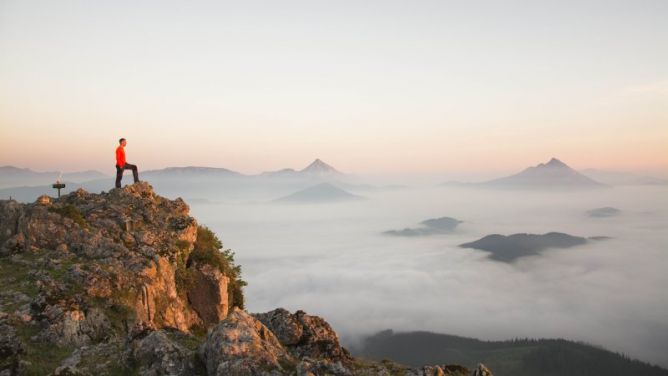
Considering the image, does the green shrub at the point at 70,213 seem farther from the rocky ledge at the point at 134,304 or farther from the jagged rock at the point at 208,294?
the jagged rock at the point at 208,294

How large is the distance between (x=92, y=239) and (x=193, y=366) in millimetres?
17053

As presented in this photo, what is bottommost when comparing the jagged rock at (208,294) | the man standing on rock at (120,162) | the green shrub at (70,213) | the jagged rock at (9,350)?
the jagged rock at (208,294)

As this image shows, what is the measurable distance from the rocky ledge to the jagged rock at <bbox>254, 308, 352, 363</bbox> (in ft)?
0.15

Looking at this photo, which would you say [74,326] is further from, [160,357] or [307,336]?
[307,336]

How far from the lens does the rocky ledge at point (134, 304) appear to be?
572 inches

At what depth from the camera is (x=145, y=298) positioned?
933 inches

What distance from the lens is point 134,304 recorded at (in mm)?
22766

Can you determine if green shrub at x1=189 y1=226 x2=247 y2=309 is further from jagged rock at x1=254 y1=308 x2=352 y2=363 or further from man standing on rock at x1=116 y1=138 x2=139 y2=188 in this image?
jagged rock at x1=254 y1=308 x2=352 y2=363

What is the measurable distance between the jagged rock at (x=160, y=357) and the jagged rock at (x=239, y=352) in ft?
2.29

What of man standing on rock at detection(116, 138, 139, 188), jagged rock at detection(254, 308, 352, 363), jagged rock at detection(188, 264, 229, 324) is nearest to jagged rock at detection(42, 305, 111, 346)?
jagged rock at detection(254, 308, 352, 363)

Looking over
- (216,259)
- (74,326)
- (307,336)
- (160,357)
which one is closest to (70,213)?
(216,259)

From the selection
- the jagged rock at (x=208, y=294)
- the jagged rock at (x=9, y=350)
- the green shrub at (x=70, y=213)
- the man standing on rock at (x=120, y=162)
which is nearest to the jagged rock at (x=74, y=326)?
the jagged rock at (x=9, y=350)

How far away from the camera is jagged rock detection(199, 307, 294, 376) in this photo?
1336 centimetres

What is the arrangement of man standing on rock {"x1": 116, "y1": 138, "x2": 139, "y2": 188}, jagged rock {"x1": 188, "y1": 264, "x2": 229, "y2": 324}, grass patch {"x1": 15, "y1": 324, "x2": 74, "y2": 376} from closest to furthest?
grass patch {"x1": 15, "y1": 324, "x2": 74, "y2": 376} → jagged rock {"x1": 188, "y1": 264, "x2": 229, "y2": 324} → man standing on rock {"x1": 116, "y1": 138, "x2": 139, "y2": 188}
